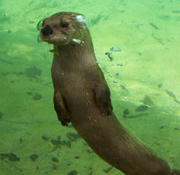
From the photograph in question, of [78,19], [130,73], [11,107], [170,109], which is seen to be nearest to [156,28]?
[130,73]

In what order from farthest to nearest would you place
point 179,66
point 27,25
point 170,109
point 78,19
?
point 27,25
point 179,66
point 170,109
point 78,19

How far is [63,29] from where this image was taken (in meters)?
2.23

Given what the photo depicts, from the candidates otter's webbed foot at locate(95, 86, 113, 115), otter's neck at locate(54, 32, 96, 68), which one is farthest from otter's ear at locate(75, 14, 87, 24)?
otter's webbed foot at locate(95, 86, 113, 115)

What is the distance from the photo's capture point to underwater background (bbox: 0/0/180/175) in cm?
382

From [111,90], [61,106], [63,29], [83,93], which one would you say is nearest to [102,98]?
[83,93]

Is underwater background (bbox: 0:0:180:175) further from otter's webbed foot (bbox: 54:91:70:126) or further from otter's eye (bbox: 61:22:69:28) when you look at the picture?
otter's webbed foot (bbox: 54:91:70:126)

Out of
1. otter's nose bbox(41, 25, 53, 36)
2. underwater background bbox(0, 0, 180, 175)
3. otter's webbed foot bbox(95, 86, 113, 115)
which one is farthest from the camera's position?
underwater background bbox(0, 0, 180, 175)

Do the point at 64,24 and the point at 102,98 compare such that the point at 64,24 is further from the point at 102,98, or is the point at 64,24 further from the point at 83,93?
the point at 102,98

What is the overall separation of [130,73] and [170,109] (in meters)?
2.28

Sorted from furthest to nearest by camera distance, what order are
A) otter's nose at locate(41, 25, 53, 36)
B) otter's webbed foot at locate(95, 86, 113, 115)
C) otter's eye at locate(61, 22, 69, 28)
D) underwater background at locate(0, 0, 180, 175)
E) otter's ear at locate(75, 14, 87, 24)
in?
underwater background at locate(0, 0, 180, 175) → otter's webbed foot at locate(95, 86, 113, 115) → otter's ear at locate(75, 14, 87, 24) → otter's eye at locate(61, 22, 69, 28) → otter's nose at locate(41, 25, 53, 36)

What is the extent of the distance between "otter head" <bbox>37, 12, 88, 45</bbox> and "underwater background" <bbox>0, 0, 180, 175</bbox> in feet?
1.84

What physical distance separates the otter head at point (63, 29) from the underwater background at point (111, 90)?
0.56m

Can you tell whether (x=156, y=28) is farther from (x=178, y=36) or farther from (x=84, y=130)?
(x=84, y=130)

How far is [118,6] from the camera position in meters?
17.1
